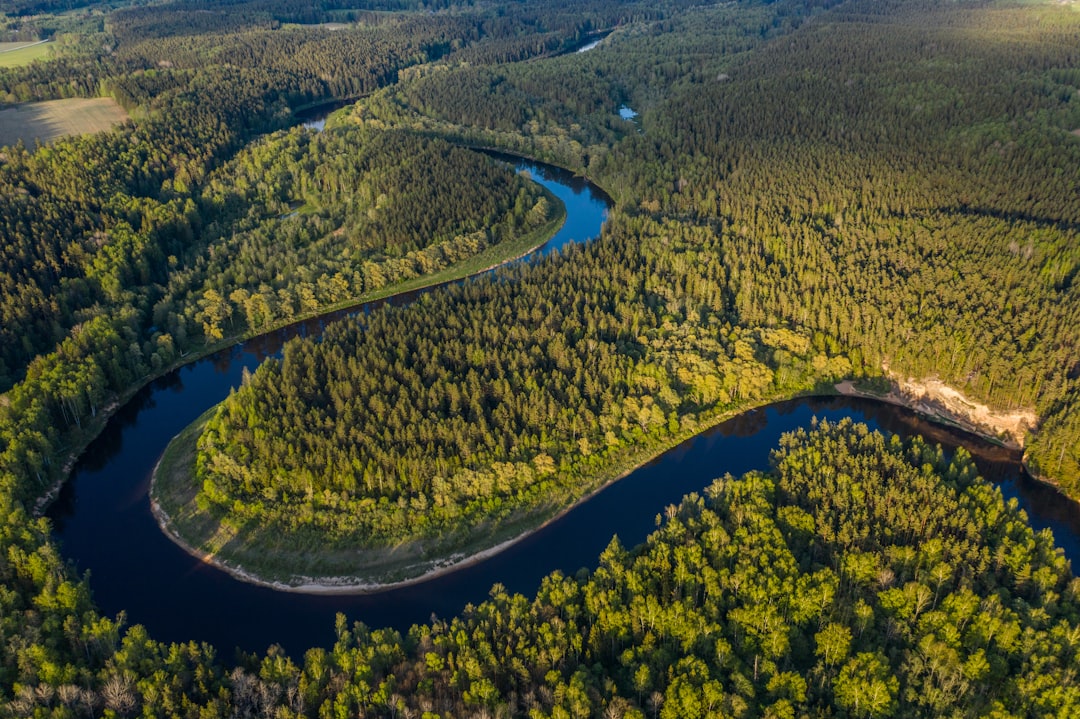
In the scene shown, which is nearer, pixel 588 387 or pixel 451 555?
pixel 451 555

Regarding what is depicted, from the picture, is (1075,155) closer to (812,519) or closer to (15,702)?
(812,519)

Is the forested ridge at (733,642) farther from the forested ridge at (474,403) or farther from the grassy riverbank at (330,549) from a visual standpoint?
the forested ridge at (474,403)

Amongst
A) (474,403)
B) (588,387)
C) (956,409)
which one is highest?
(474,403)

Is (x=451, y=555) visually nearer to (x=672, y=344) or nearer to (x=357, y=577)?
(x=357, y=577)

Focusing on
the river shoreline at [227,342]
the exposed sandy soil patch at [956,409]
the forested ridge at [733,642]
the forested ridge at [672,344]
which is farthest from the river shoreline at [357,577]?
the exposed sandy soil patch at [956,409]

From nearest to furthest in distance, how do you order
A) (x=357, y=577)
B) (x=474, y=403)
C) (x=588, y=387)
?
(x=357, y=577) < (x=474, y=403) < (x=588, y=387)

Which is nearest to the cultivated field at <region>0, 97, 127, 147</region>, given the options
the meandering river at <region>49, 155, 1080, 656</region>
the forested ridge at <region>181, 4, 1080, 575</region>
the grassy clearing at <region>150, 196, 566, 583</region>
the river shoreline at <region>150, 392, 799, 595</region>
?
the meandering river at <region>49, 155, 1080, 656</region>

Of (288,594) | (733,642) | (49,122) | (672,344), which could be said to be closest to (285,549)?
(288,594)

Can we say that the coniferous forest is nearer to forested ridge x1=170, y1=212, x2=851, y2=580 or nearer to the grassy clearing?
forested ridge x1=170, y1=212, x2=851, y2=580
